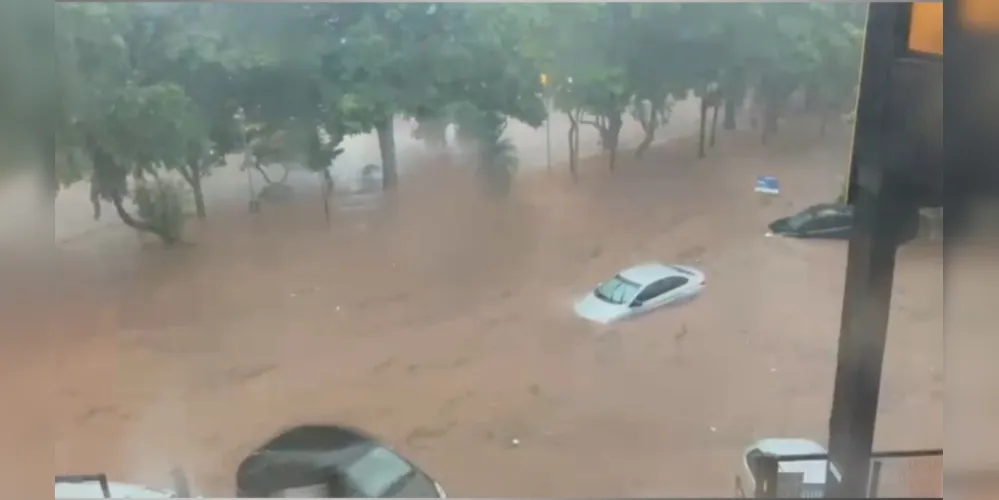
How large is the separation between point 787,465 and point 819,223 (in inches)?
14.2

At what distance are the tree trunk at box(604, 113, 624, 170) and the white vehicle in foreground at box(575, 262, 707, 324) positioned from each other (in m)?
0.16

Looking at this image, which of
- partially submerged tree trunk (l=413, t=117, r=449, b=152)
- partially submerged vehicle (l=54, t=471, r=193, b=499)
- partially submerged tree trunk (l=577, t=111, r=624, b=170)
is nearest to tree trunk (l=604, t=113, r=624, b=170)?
partially submerged tree trunk (l=577, t=111, r=624, b=170)

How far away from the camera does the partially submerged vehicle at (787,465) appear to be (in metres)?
1.33

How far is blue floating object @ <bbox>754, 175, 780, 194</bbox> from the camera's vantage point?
4.15 ft

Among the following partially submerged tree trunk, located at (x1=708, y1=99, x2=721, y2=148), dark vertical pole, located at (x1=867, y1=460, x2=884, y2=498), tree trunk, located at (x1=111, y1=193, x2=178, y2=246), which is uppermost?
partially submerged tree trunk, located at (x1=708, y1=99, x2=721, y2=148)

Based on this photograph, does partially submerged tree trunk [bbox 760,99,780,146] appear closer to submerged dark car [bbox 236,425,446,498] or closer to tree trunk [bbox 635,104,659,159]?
tree trunk [bbox 635,104,659,159]

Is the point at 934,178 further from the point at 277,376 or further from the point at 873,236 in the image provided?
the point at 277,376

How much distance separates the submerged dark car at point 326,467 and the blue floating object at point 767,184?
2.09 feet

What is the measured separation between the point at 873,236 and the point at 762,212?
165 mm

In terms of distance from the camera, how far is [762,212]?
1.27 metres

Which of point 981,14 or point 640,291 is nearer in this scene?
point 981,14

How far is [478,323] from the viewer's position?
1.28 meters

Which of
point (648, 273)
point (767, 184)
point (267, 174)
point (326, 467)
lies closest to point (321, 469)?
point (326, 467)

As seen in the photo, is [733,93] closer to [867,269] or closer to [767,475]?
[867,269]
